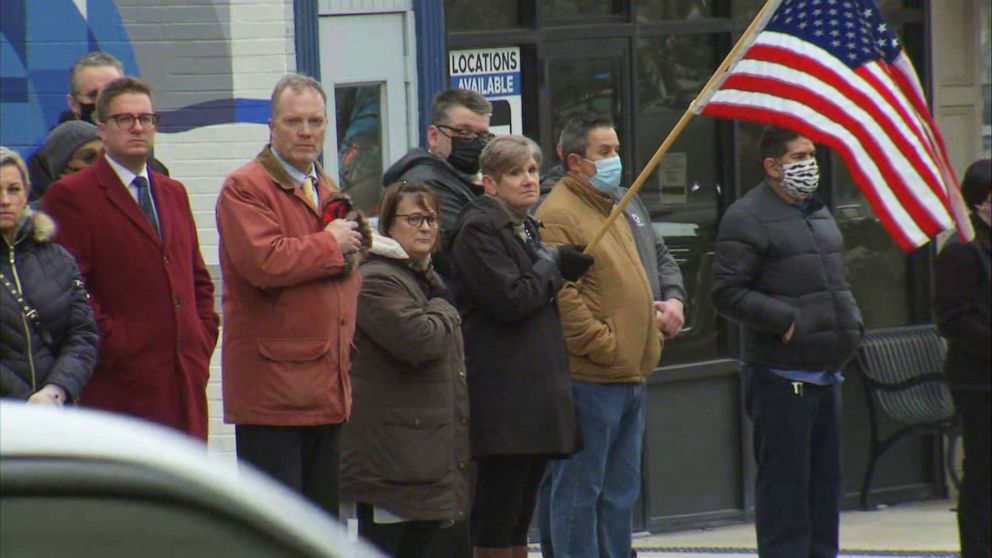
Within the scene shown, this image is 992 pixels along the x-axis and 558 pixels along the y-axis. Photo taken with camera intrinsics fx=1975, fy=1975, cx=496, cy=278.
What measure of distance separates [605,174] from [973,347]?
5.46 ft

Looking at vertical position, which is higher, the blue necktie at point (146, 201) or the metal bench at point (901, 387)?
the blue necktie at point (146, 201)

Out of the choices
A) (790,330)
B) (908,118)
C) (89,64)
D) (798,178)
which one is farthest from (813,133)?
(89,64)

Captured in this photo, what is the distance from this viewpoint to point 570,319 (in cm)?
731

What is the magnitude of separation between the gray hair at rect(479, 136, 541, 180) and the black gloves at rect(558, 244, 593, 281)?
1.15ft

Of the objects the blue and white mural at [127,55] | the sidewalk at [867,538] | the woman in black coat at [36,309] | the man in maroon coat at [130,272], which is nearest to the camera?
the woman in black coat at [36,309]

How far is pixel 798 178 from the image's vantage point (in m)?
7.85

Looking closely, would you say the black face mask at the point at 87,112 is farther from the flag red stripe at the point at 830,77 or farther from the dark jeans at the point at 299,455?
the flag red stripe at the point at 830,77

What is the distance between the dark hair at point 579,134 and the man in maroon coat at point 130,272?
191 centimetres

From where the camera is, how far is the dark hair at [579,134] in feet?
24.7

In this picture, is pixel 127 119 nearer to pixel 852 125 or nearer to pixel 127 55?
pixel 127 55

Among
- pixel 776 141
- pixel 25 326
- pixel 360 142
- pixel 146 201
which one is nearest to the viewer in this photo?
pixel 25 326

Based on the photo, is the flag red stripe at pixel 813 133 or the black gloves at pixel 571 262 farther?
the flag red stripe at pixel 813 133

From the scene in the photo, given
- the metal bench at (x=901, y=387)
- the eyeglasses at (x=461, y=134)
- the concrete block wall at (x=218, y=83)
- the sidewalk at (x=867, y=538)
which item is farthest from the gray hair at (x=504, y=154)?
the metal bench at (x=901, y=387)

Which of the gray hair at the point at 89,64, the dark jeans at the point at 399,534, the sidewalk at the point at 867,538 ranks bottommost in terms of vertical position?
the sidewalk at the point at 867,538
